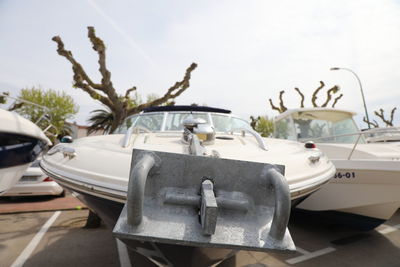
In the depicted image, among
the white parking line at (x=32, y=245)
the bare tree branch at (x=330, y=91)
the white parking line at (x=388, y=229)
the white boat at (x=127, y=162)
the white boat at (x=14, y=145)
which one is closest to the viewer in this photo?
the white boat at (x=127, y=162)

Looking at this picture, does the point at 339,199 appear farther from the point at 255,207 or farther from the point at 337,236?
the point at 255,207

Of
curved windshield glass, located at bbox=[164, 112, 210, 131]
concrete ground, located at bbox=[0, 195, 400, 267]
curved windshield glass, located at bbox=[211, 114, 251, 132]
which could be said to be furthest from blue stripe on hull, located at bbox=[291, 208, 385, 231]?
curved windshield glass, located at bbox=[164, 112, 210, 131]

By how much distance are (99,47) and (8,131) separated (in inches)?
330

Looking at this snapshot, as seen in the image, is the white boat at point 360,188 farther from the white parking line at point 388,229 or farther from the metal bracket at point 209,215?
the metal bracket at point 209,215

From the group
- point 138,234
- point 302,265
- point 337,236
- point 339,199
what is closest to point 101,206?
point 138,234

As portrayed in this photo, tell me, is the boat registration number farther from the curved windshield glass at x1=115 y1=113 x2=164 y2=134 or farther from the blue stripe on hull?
the curved windshield glass at x1=115 y1=113 x2=164 y2=134

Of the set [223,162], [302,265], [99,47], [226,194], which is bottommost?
[302,265]

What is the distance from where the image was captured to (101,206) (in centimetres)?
190

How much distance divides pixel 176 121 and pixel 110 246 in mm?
2048

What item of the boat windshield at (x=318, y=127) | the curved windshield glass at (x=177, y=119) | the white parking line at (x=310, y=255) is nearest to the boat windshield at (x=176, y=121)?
the curved windshield glass at (x=177, y=119)

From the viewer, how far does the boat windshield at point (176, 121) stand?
3.29 m

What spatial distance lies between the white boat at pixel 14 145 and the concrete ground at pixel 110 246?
1.22 meters

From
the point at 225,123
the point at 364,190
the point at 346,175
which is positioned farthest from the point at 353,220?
the point at 225,123

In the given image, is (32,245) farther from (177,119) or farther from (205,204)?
(205,204)
